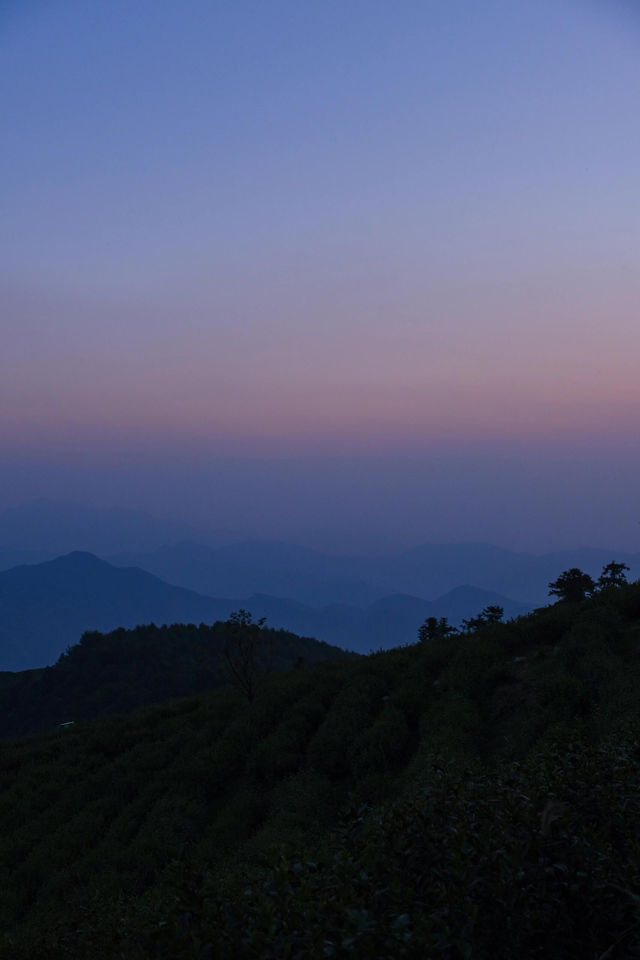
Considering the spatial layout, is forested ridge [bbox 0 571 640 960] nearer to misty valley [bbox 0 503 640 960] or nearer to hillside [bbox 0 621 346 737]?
misty valley [bbox 0 503 640 960]

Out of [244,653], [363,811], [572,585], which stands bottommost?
[244,653]

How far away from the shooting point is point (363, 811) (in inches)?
218

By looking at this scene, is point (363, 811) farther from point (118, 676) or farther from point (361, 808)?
point (118, 676)

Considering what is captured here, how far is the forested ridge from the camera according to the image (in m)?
4.18

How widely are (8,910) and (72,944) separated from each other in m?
6.74

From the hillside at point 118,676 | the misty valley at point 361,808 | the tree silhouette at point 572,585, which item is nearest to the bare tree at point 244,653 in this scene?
the misty valley at point 361,808

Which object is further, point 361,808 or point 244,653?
point 244,653

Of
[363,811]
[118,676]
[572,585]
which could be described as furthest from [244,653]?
[118,676]

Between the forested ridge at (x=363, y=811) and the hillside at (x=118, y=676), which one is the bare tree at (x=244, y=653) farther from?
the hillside at (x=118, y=676)

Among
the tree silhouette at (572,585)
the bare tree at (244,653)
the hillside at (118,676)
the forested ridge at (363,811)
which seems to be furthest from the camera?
the hillside at (118,676)

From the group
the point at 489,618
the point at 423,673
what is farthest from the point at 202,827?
the point at 489,618

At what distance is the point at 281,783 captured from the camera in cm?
1456

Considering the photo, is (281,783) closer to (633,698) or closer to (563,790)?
(633,698)

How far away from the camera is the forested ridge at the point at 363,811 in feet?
13.7
